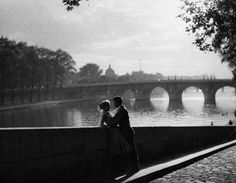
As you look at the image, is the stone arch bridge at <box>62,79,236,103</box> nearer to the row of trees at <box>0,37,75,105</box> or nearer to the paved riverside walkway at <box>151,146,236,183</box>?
the row of trees at <box>0,37,75,105</box>

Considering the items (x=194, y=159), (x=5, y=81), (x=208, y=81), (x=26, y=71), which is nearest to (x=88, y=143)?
(x=194, y=159)

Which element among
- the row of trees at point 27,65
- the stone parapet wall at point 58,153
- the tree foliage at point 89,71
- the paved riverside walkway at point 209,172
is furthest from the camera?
the tree foliage at point 89,71

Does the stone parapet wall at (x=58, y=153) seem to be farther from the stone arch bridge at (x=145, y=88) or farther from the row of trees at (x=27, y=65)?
the stone arch bridge at (x=145, y=88)

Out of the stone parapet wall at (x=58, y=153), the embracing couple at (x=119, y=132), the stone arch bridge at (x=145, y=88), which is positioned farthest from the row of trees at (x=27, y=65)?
the embracing couple at (x=119, y=132)

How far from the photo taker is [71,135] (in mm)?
7598

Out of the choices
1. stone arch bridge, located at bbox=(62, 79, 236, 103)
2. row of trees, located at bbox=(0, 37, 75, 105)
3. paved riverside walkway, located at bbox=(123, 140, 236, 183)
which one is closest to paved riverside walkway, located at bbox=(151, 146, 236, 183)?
→ paved riverside walkway, located at bbox=(123, 140, 236, 183)

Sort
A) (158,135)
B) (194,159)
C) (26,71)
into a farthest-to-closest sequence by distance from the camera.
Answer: (26,71), (158,135), (194,159)

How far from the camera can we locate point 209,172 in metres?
8.21

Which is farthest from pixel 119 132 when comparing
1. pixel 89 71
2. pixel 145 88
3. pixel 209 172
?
pixel 89 71

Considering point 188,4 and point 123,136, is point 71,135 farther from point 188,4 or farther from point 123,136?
point 188,4

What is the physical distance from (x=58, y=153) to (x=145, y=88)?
4202 inches

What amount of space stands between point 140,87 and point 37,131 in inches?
4212

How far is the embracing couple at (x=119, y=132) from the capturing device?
7.67 meters

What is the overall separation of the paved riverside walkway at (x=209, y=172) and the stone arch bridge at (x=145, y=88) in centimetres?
8934
